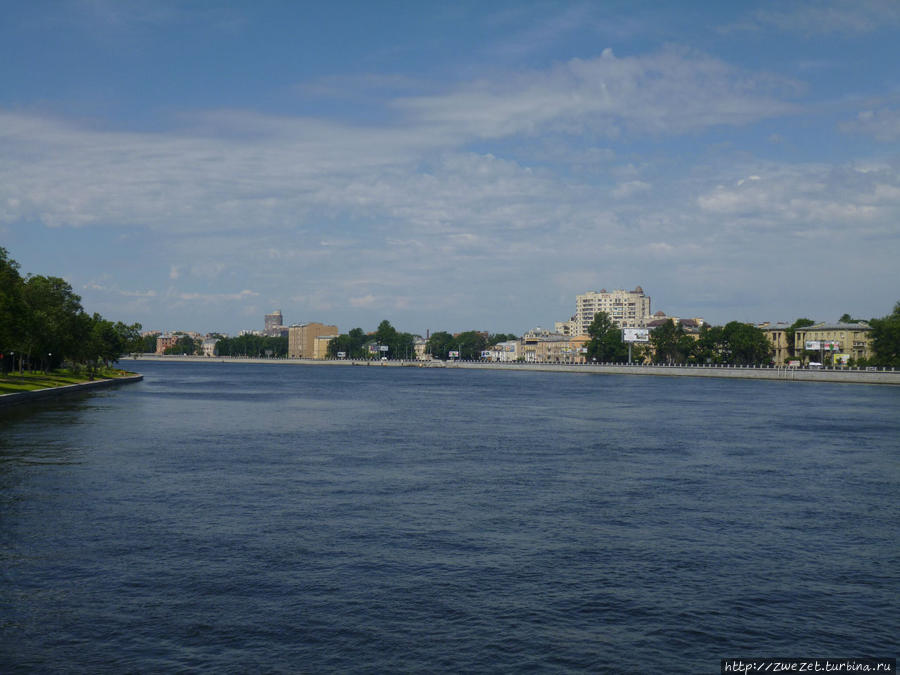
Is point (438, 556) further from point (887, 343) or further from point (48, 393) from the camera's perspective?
point (887, 343)

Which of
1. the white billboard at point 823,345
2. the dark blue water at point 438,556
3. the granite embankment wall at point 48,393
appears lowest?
the dark blue water at point 438,556

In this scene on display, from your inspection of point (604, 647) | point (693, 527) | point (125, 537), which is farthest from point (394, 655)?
point (693, 527)

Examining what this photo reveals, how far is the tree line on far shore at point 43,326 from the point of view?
71.6 meters

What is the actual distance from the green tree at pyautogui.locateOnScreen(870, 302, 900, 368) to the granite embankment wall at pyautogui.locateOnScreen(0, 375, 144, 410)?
137170 mm

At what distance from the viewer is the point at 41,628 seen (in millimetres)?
14797

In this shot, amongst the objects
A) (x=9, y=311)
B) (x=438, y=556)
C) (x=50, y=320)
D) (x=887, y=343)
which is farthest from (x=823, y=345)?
(x=438, y=556)

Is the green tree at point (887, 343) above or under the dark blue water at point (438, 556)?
above

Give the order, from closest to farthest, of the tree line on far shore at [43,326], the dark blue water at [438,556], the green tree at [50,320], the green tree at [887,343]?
1. the dark blue water at [438,556]
2. the tree line on far shore at [43,326]
3. the green tree at [50,320]
4. the green tree at [887,343]

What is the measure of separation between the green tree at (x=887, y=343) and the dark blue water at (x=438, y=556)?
5006 inches

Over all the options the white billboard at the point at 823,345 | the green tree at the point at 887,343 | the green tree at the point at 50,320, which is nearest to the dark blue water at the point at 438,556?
the green tree at the point at 50,320

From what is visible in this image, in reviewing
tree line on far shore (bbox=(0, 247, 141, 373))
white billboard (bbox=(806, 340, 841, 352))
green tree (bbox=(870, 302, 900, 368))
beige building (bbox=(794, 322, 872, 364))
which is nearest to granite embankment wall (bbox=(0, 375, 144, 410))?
tree line on far shore (bbox=(0, 247, 141, 373))

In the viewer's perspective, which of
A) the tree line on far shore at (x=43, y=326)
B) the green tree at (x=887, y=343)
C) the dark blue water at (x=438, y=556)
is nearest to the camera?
the dark blue water at (x=438, y=556)

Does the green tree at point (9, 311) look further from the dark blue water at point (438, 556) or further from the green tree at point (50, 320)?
the dark blue water at point (438, 556)

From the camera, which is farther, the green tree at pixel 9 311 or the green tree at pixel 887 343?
the green tree at pixel 887 343
